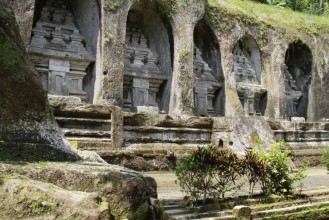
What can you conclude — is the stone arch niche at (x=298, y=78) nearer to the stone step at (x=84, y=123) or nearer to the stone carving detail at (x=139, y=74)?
the stone carving detail at (x=139, y=74)

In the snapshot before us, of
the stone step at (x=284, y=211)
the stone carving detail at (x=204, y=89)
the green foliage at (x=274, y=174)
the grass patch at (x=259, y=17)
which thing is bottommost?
the stone step at (x=284, y=211)

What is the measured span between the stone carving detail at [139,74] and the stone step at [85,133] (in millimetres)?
3963

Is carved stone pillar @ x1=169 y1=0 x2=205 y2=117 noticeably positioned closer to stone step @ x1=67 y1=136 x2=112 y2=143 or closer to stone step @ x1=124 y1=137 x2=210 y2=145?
stone step @ x1=124 y1=137 x2=210 y2=145

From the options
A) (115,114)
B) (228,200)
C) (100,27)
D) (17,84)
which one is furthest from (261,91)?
(17,84)

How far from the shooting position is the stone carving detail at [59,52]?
11.8m

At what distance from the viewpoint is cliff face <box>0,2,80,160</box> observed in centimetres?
427

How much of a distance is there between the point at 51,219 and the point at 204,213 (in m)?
2.17

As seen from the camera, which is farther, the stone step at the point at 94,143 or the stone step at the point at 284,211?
the stone step at the point at 94,143

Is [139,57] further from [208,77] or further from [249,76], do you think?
[249,76]

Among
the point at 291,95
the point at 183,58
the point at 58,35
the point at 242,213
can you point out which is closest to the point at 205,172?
the point at 242,213

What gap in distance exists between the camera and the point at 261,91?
52.9 feet

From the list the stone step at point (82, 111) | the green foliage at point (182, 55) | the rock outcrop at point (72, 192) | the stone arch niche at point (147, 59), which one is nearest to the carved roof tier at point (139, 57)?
the stone arch niche at point (147, 59)

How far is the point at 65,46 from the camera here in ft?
40.4

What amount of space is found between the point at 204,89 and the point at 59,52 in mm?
5688
